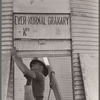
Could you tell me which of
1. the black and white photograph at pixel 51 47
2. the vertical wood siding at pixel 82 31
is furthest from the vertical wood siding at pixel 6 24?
the vertical wood siding at pixel 82 31

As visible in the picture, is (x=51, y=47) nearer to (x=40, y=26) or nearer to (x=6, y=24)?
(x=40, y=26)

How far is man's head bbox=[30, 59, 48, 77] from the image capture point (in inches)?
103

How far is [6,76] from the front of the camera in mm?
2658

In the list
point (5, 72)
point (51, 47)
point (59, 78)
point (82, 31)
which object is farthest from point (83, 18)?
point (5, 72)

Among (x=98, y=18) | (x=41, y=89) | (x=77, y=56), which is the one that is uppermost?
(x=98, y=18)

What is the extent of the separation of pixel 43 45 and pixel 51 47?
55 millimetres

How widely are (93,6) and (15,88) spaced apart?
0.77 meters

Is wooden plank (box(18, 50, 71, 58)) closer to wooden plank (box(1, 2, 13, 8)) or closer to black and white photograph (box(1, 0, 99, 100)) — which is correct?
black and white photograph (box(1, 0, 99, 100))

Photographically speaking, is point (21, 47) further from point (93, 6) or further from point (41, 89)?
point (93, 6)

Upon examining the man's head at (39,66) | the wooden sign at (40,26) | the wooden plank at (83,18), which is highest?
the wooden plank at (83,18)

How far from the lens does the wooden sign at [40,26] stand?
2.69 metres

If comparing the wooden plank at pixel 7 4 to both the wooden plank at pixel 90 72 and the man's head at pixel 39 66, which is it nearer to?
the man's head at pixel 39 66

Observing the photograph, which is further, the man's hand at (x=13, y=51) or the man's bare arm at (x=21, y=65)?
the man's hand at (x=13, y=51)

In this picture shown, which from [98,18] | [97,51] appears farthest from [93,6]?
[97,51]
